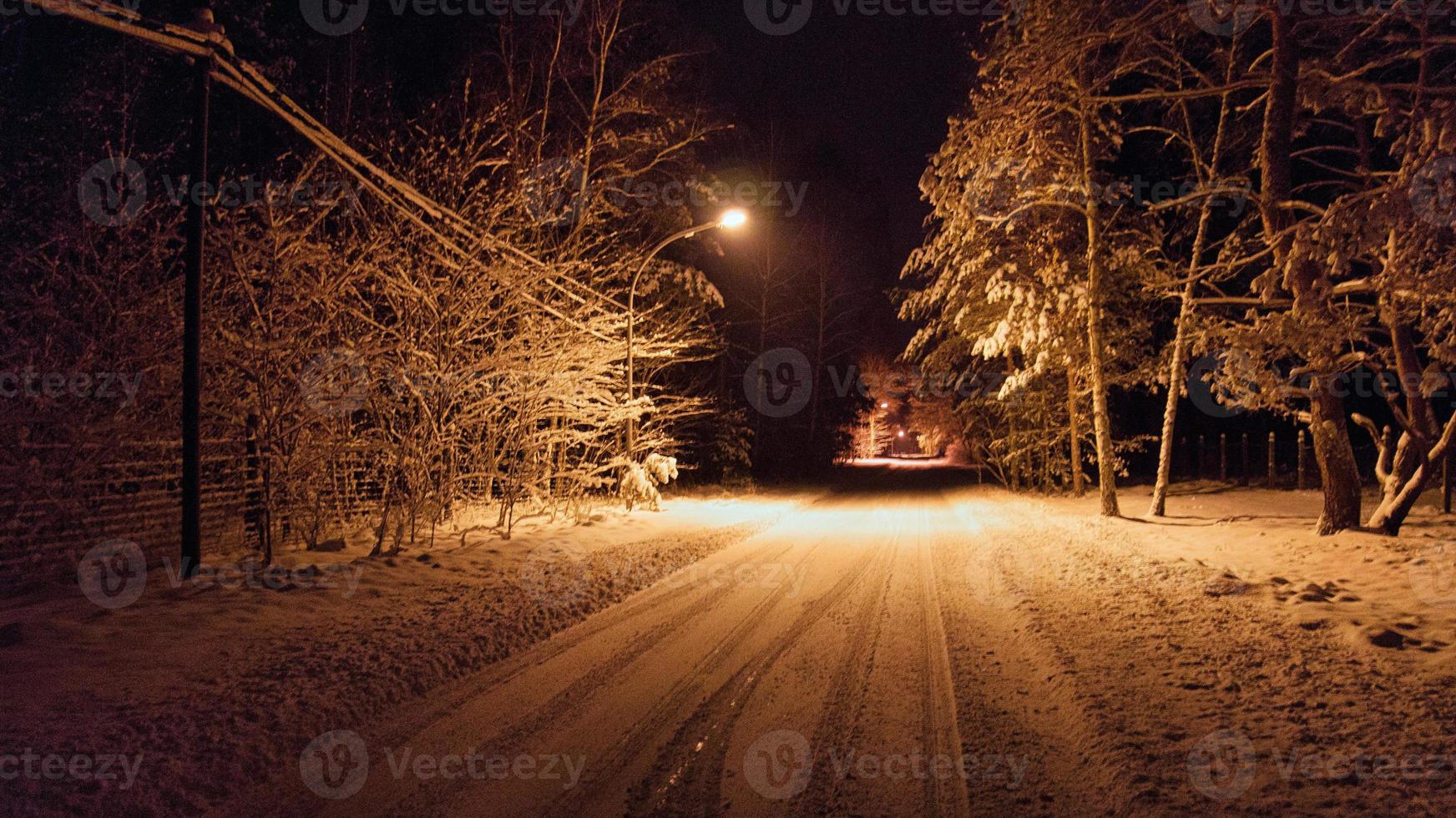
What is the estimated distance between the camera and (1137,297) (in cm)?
1586

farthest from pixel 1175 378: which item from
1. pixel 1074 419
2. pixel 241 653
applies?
pixel 241 653

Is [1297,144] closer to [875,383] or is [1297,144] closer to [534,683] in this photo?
[534,683]

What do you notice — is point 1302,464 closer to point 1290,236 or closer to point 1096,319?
point 1096,319

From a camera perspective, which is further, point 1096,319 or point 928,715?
point 1096,319

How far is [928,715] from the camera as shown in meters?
4.84

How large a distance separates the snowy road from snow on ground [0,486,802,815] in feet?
2.00

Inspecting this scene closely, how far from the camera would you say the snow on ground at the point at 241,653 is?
413 centimetres

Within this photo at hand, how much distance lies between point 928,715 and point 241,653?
520cm

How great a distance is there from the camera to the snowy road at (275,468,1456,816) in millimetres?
3801

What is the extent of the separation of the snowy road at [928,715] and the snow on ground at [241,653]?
24.1 inches

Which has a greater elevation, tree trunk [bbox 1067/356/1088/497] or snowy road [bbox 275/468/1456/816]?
tree trunk [bbox 1067/356/1088/497]

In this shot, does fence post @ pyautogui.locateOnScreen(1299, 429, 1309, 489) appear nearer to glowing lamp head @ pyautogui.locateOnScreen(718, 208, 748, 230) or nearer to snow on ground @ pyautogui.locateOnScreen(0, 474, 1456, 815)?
snow on ground @ pyautogui.locateOnScreen(0, 474, 1456, 815)

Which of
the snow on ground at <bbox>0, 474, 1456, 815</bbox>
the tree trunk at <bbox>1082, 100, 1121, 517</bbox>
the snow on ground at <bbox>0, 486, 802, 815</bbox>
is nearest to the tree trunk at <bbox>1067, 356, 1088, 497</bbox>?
the tree trunk at <bbox>1082, 100, 1121, 517</bbox>

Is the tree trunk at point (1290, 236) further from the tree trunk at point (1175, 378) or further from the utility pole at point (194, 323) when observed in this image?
the utility pole at point (194, 323)
